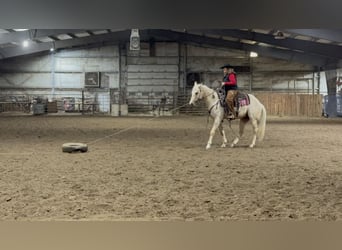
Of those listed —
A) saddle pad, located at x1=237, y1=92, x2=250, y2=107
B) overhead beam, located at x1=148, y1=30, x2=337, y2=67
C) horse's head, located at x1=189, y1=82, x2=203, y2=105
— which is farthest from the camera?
overhead beam, located at x1=148, y1=30, x2=337, y2=67

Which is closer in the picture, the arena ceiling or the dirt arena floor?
the dirt arena floor

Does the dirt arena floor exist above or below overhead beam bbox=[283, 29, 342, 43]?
below

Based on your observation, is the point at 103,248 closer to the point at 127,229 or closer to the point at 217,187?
the point at 127,229

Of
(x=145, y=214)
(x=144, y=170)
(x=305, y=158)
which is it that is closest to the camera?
(x=145, y=214)

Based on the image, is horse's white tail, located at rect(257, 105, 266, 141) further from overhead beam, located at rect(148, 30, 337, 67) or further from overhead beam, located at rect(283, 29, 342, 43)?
A: overhead beam, located at rect(148, 30, 337, 67)

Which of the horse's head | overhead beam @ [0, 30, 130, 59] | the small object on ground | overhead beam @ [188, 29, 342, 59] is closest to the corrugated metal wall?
overhead beam @ [0, 30, 130, 59]

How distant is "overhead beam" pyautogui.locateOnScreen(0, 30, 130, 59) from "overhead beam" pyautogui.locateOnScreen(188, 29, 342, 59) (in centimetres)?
921

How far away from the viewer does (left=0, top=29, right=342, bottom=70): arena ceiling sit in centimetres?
2811

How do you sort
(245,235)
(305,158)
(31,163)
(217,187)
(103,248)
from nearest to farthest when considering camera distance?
(103,248) < (245,235) < (217,187) < (31,163) < (305,158)

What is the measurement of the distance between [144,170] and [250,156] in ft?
9.73

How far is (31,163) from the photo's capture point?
8828 mm

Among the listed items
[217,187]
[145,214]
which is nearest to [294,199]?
[217,187]

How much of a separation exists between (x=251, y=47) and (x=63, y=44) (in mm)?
13986

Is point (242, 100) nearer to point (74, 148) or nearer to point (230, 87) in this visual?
point (230, 87)
